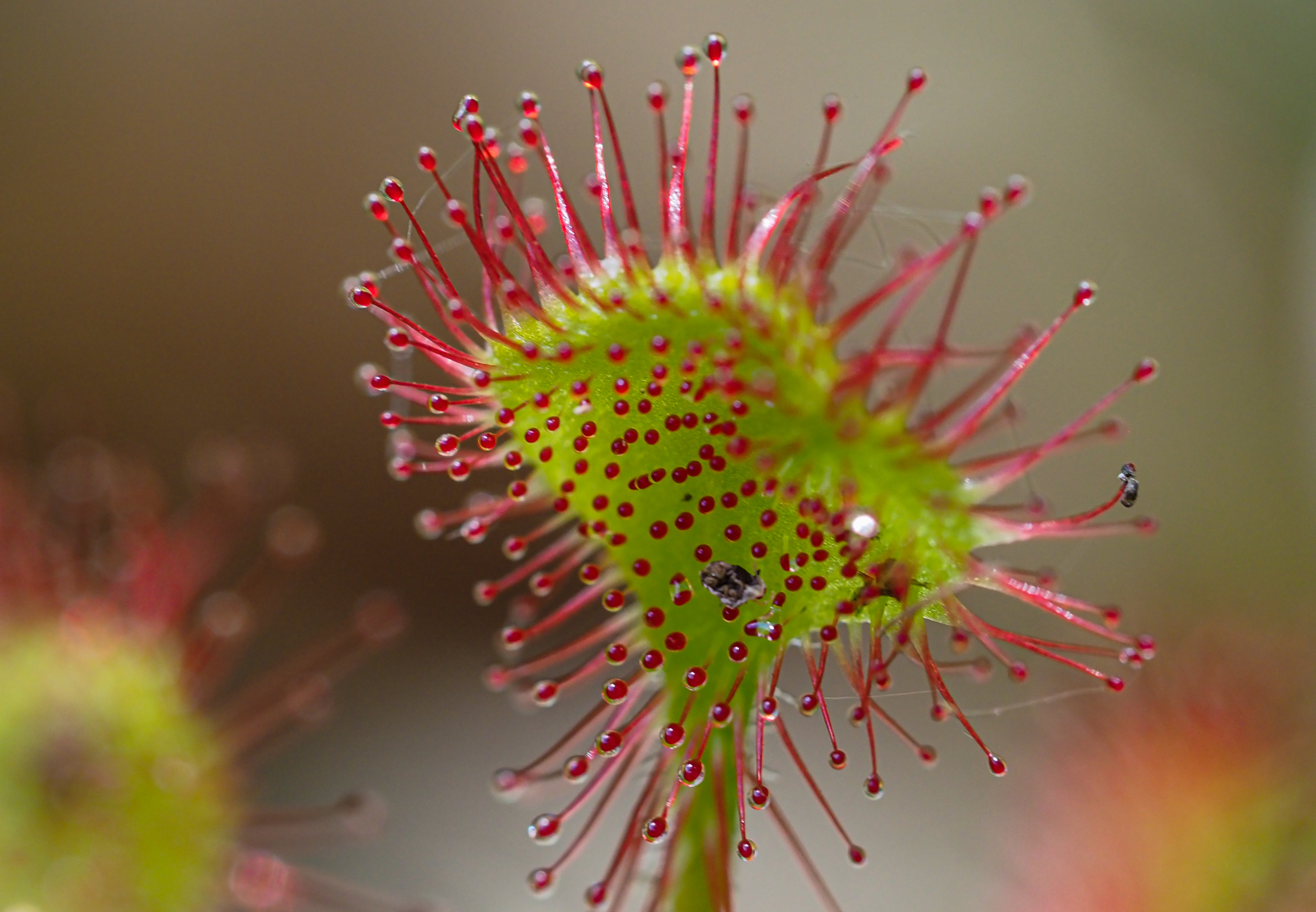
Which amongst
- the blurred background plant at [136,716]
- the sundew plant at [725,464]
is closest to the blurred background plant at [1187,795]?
the sundew plant at [725,464]

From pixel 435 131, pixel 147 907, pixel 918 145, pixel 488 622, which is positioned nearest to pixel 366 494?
pixel 488 622

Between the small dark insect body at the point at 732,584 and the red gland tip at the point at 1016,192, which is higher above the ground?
the red gland tip at the point at 1016,192

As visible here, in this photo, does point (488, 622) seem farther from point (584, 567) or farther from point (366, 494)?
point (584, 567)

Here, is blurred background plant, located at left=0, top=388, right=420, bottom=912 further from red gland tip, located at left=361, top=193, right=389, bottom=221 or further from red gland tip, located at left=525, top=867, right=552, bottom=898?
red gland tip, located at left=361, top=193, right=389, bottom=221

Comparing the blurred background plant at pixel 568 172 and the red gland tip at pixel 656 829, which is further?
the blurred background plant at pixel 568 172

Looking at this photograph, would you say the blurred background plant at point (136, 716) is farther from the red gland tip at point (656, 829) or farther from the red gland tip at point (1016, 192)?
the red gland tip at point (1016, 192)

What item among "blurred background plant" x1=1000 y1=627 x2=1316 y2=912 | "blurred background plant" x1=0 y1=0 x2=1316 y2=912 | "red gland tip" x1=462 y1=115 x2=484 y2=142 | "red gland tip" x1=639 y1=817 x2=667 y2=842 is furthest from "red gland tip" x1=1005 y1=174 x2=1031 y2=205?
"blurred background plant" x1=0 y1=0 x2=1316 y2=912
